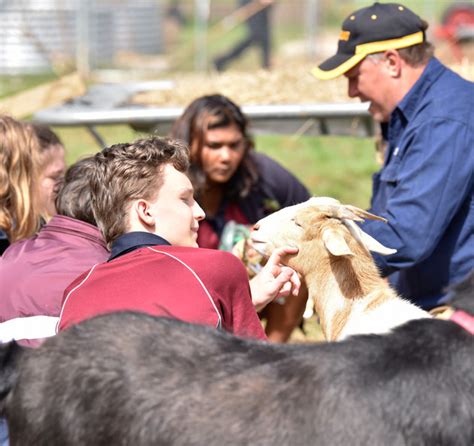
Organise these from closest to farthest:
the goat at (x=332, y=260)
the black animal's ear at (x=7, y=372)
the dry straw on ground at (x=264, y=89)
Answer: the black animal's ear at (x=7, y=372), the goat at (x=332, y=260), the dry straw on ground at (x=264, y=89)

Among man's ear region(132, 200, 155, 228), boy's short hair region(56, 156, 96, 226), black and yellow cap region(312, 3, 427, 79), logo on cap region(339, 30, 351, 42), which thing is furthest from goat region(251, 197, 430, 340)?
logo on cap region(339, 30, 351, 42)

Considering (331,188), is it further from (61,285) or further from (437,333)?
(437,333)

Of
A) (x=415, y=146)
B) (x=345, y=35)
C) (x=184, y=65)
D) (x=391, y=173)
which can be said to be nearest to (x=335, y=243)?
(x=415, y=146)

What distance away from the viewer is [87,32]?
16906mm

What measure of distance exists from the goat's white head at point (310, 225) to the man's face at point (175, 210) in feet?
2.43

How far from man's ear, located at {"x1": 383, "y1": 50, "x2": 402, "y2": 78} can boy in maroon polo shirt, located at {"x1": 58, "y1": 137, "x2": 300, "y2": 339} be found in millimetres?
1749

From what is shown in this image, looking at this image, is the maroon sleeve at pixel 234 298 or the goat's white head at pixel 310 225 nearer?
the maroon sleeve at pixel 234 298

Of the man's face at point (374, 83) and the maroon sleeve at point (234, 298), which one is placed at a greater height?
the man's face at point (374, 83)

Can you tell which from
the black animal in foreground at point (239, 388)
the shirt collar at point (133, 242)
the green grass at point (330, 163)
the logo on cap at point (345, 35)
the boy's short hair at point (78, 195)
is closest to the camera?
the black animal in foreground at point (239, 388)

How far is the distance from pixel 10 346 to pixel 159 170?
1139 mm

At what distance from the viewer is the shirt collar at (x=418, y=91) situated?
5133 mm

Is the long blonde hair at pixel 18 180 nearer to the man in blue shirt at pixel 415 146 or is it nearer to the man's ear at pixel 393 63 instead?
A: the man in blue shirt at pixel 415 146

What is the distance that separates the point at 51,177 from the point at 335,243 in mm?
1863

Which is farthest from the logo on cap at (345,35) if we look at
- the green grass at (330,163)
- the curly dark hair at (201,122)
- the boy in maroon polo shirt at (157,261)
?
the green grass at (330,163)
